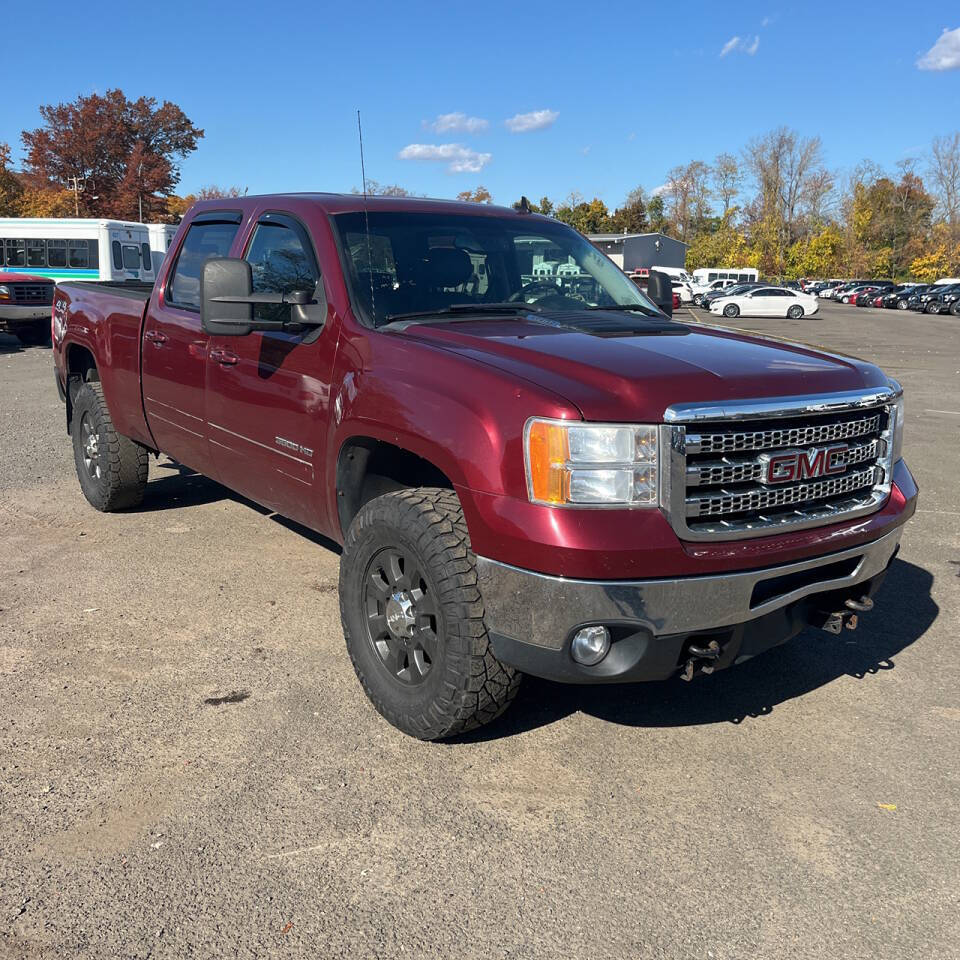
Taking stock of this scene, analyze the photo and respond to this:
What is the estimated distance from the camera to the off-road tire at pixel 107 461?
6.16 m

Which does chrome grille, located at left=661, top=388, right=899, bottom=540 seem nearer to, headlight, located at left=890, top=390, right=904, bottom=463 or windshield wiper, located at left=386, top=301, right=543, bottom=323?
headlight, located at left=890, top=390, right=904, bottom=463

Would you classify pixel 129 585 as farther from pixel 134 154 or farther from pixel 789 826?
pixel 134 154

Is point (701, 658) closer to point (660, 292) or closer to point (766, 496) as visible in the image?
point (766, 496)

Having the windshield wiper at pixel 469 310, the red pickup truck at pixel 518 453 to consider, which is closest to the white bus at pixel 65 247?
the red pickup truck at pixel 518 453

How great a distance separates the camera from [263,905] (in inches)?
103

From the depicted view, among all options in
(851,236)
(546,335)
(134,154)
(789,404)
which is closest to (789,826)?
(789,404)

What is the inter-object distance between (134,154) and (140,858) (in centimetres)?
5820

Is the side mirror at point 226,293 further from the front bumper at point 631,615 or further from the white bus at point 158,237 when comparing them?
the white bus at point 158,237

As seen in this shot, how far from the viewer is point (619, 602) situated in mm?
2887

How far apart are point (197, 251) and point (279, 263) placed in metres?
1.01

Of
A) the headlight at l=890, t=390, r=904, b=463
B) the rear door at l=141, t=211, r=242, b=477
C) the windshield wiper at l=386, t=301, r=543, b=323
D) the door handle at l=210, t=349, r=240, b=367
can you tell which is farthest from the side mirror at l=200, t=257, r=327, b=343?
the headlight at l=890, t=390, r=904, b=463

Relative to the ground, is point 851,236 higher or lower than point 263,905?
higher

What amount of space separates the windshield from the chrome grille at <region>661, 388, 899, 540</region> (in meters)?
1.24

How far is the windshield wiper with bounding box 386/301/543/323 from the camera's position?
3.93m
